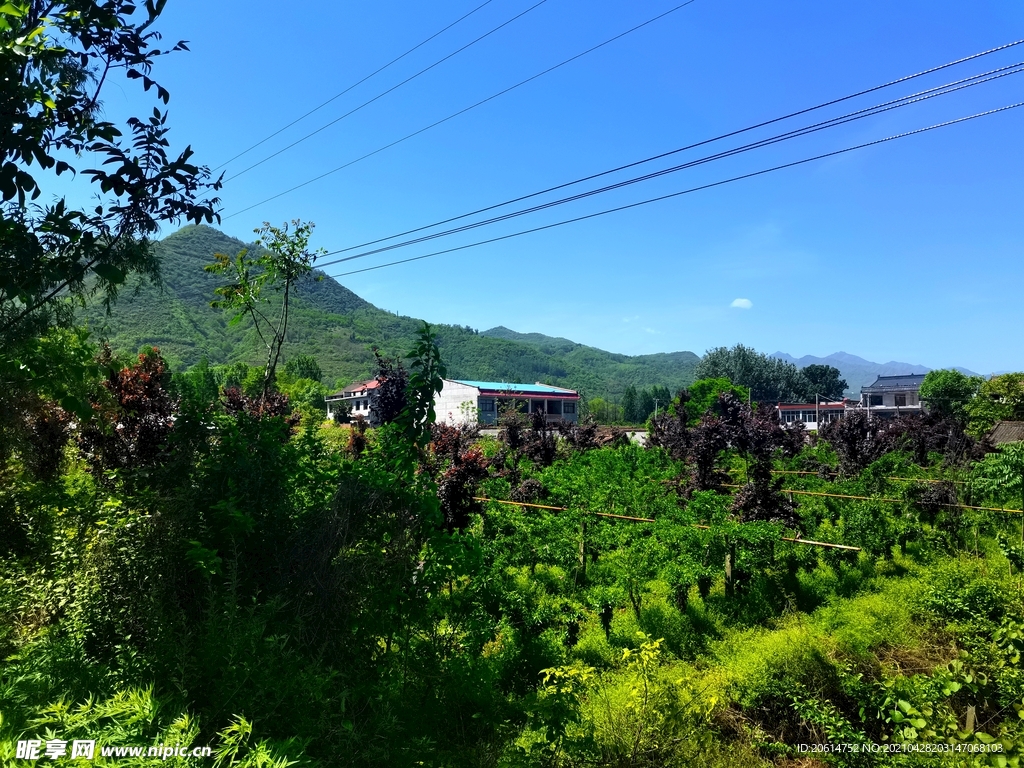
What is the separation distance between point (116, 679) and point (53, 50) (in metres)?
3.01

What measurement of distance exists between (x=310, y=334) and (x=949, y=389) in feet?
341

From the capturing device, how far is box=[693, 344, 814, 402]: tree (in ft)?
262

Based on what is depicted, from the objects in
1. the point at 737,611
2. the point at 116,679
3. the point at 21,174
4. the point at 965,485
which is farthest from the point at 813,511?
the point at 21,174

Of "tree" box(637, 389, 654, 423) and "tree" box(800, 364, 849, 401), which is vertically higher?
"tree" box(800, 364, 849, 401)

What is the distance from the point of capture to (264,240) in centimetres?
1573

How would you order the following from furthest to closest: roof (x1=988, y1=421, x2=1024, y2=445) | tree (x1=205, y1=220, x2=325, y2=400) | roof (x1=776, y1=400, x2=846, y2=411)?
roof (x1=776, y1=400, x2=846, y2=411) → roof (x1=988, y1=421, x2=1024, y2=445) → tree (x1=205, y1=220, x2=325, y2=400)

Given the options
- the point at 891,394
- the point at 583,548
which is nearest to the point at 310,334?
the point at 891,394

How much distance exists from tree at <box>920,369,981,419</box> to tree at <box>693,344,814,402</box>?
31065 millimetres

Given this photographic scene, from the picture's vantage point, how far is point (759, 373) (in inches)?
3172

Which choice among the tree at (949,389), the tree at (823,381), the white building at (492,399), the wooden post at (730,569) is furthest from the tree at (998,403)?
the tree at (823,381)

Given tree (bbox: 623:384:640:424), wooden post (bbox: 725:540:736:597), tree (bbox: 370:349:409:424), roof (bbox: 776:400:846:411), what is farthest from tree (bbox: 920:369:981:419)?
tree (bbox: 370:349:409:424)

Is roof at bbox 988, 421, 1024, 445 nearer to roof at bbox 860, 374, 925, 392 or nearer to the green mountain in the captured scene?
the green mountain

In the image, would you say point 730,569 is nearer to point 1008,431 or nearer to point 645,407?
point 1008,431

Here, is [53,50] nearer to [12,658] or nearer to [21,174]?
[21,174]
